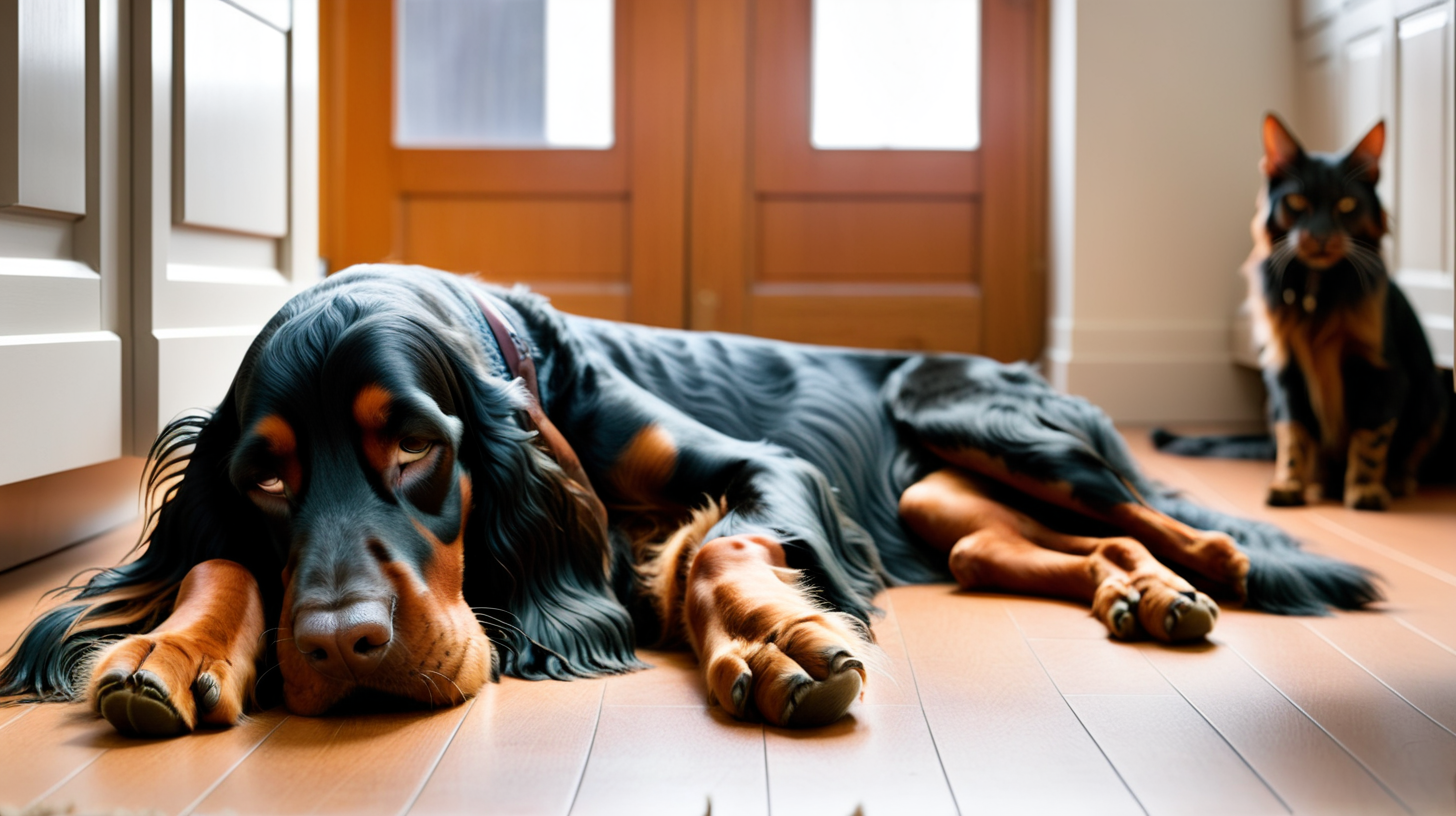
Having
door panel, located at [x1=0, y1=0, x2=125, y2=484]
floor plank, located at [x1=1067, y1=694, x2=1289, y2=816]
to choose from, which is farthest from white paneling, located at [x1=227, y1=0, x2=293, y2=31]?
floor plank, located at [x1=1067, y1=694, x2=1289, y2=816]

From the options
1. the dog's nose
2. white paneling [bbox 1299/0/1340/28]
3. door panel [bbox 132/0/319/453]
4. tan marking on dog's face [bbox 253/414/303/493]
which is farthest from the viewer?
white paneling [bbox 1299/0/1340/28]

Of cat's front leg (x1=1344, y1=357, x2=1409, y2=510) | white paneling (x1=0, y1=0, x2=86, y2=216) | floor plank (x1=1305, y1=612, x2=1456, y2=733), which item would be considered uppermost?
white paneling (x1=0, y1=0, x2=86, y2=216)

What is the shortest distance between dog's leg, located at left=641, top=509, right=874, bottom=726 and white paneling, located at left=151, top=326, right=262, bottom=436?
1060mm

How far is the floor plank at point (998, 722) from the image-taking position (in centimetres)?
114

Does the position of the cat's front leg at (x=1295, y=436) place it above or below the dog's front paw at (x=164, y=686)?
above

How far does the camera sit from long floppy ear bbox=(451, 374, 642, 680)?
61.6 inches

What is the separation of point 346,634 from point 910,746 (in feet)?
2.00

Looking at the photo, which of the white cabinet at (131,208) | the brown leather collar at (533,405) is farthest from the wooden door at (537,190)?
the brown leather collar at (533,405)

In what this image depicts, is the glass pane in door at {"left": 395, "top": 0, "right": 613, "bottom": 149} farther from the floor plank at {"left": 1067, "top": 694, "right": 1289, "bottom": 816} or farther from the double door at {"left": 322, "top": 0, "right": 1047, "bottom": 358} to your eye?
the floor plank at {"left": 1067, "top": 694, "right": 1289, "bottom": 816}

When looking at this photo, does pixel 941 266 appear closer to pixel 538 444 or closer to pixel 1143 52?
pixel 1143 52

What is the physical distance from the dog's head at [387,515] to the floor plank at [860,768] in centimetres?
38

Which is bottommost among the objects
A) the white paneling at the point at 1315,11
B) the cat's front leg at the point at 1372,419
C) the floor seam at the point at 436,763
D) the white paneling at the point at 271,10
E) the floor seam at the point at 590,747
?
the floor seam at the point at 590,747

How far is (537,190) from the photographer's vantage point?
15.6 feet

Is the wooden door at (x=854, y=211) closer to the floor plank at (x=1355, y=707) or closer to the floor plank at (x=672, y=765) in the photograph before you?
the floor plank at (x=1355, y=707)
